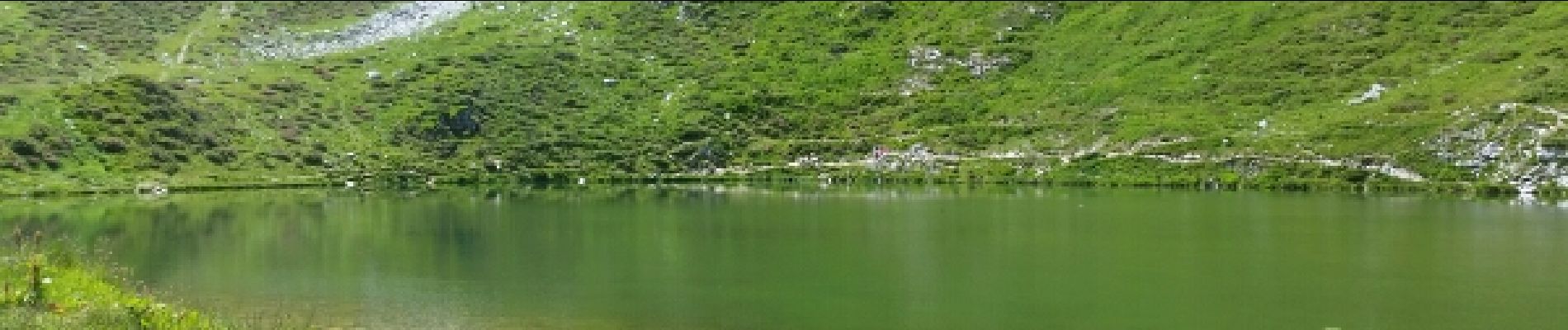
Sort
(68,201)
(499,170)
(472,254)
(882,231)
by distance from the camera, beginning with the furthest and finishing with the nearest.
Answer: (499,170), (68,201), (882,231), (472,254)

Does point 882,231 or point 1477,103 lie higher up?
point 1477,103

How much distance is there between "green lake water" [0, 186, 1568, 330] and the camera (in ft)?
104

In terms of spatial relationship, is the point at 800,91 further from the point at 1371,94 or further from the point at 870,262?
the point at 870,262

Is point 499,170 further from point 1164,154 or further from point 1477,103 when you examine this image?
point 1477,103

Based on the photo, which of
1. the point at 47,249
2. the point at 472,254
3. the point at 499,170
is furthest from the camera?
the point at 499,170

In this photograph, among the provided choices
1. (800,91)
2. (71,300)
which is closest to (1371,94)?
(800,91)

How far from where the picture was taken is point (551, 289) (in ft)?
123

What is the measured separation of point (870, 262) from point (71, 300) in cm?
2553

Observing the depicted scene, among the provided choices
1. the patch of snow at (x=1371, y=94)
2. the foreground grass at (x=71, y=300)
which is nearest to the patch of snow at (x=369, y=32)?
the patch of snow at (x=1371, y=94)

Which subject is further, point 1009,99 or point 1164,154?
point 1009,99

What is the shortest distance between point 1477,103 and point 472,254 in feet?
273

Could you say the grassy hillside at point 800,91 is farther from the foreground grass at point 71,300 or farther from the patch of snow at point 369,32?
the foreground grass at point 71,300

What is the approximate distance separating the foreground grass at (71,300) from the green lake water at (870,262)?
386 centimetres

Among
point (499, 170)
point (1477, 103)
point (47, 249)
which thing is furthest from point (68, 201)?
point (1477, 103)
